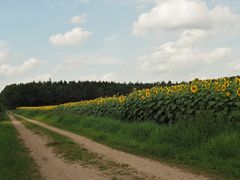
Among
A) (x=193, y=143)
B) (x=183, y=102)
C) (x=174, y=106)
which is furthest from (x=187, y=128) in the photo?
(x=174, y=106)

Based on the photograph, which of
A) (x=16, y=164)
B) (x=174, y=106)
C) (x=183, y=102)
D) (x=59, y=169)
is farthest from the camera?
(x=174, y=106)

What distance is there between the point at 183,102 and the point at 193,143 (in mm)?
3757

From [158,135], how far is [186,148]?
5.31 ft

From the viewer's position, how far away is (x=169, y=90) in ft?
52.2

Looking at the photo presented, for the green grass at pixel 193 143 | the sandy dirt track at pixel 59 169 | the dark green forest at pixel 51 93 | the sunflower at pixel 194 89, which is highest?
the dark green forest at pixel 51 93

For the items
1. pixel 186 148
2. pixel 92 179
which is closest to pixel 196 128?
pixel 186 148

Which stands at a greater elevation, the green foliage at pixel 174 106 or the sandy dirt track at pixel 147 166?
the green foliage at pixel 174 106

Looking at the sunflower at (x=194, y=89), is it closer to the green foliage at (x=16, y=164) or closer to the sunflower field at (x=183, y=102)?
the sunflower field at (x=183, y=102)

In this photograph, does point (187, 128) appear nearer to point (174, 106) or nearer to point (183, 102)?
point (183, 102)

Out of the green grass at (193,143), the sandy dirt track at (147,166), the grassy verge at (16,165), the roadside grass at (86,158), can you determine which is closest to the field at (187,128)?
the green grass at (193,143)

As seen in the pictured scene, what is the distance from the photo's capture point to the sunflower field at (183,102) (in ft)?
39.8

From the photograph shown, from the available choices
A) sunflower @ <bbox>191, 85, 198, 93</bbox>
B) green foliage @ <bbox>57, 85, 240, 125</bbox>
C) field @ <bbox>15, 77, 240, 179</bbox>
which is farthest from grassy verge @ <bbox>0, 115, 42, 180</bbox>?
sunflower @ <bbox>191, 85, 198, 93</bbox>

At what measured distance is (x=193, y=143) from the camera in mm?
10469

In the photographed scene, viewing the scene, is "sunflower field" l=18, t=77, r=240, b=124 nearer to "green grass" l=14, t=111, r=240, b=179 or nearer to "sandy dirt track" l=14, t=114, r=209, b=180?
"green grass" l=14, t=111, r=240, b=179
